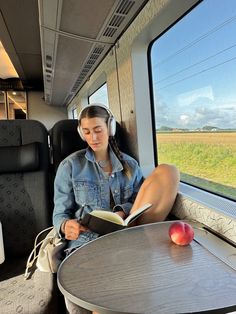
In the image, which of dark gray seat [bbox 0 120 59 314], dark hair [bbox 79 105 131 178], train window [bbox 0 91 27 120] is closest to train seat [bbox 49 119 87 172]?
dark gray seat [bbox 0 120 59 314]

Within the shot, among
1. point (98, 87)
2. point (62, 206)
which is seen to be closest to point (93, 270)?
point (62, 206)

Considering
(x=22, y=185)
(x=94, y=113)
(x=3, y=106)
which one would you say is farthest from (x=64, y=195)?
(x=3, y=106)

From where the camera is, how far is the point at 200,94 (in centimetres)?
146

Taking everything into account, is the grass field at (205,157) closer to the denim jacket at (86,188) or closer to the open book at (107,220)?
the denim jacket at (86,188)

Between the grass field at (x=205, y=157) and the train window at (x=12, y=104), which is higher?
the train window at (x=12, y=104)

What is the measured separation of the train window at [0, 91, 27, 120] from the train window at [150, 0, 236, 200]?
5362 millimetres

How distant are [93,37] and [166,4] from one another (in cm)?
82

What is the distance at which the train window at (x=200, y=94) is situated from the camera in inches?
50.1

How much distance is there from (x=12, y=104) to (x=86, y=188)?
628cm

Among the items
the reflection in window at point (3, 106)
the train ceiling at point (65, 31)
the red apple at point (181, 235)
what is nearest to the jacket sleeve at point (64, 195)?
the red apple at point (181, 235)

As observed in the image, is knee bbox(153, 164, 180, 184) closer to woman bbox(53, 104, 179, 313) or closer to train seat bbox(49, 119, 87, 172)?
woman bbox(53, 104, 179, 313)

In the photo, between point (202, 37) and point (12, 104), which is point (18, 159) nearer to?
point (202, 37)

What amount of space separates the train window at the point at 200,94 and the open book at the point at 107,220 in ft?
1.78

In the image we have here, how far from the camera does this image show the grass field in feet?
4.28
